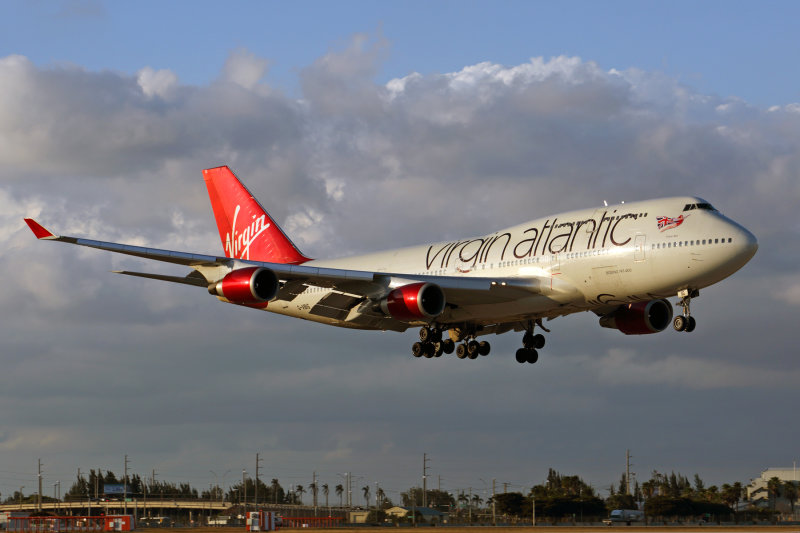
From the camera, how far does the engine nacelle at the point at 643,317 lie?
51.0m

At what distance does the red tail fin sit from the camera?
202 feet

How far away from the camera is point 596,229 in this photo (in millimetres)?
43688

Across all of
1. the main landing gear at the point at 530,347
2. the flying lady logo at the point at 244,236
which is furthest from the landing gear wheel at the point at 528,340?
the flying lady logo at the point at 244,236

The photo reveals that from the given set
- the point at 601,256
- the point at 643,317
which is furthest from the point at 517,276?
the point at 643,317

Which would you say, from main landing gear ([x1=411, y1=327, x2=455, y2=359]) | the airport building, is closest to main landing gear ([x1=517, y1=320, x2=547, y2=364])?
main landing gear ([x1=411, y1=327, x2=455, y2=359])

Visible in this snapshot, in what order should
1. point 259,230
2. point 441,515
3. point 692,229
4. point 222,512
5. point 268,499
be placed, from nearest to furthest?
point 692,229 → point 259,230 → point 441,515 → point 222,512 → point 268,499

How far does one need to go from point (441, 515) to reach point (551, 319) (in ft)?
176

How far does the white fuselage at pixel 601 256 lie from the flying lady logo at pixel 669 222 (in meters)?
0.04

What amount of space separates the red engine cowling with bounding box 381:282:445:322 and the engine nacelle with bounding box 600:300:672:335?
1138 cm

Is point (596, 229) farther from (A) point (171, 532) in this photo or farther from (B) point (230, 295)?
(A) point (171, 532)

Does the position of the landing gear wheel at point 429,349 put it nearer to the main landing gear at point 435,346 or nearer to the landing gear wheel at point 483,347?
the main landing gear at point 435,346

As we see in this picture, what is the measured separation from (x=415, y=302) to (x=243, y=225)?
21.7m

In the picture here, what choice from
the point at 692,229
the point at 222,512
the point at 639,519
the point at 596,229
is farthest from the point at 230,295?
the point at 222,512

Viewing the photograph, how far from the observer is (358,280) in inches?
1848
